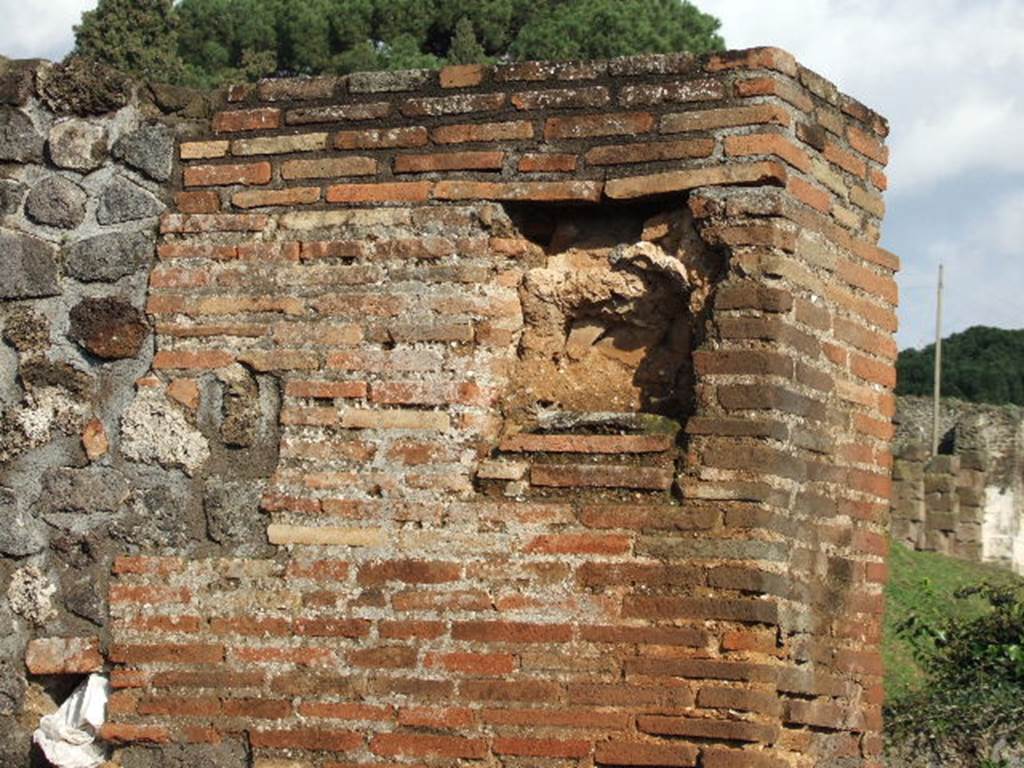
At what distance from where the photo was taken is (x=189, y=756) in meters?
4.63

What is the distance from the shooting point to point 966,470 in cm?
2061

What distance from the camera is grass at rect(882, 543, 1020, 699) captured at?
10875 mm

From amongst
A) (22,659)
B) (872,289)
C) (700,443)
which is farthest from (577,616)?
(22,659)

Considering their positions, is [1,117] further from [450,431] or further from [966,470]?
[966,470]

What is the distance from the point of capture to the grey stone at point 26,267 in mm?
5082

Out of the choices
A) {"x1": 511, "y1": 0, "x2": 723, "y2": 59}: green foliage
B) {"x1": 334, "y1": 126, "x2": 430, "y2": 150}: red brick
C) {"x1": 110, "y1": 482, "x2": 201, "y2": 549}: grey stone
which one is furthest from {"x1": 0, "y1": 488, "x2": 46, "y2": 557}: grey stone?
{"x1": 511, "y1": 0, "x2": 723, "y2": 59}: green foliage

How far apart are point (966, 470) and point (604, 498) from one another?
17.0m

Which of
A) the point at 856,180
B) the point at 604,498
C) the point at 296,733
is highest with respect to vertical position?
the point at 856,180

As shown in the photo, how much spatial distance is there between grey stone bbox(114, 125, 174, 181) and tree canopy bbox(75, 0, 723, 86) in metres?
16.2

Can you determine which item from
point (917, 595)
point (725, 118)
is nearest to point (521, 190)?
point (725, 118)

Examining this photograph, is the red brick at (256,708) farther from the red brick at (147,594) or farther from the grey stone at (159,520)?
the grey stone at (159,520)

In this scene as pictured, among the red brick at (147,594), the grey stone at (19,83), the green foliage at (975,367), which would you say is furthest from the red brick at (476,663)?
the green foliage at (975,367)

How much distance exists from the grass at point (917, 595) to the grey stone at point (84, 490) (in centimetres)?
570

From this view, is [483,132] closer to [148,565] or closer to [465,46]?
[148,565]
